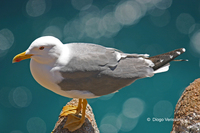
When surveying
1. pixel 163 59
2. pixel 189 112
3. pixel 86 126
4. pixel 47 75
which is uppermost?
pixel 163 59

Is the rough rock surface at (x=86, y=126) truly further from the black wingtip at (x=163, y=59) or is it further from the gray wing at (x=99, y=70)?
the black wingtip at (x=163, y=59)

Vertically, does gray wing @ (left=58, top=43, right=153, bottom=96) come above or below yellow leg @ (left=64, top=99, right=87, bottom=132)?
above

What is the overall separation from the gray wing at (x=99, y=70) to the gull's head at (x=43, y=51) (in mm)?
177

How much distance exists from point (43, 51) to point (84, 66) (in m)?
0.43

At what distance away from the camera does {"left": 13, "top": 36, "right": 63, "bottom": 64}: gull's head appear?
2.28 meters

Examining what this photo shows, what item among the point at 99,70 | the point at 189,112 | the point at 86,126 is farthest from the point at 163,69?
the point at 86,126

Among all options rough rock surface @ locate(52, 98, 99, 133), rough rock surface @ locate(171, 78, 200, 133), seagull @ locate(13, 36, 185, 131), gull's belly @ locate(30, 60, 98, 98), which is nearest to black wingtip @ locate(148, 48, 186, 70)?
seagull @ locate(13, 36, 185, 131)

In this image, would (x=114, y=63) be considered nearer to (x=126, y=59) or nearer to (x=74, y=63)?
(x=126, y=59)

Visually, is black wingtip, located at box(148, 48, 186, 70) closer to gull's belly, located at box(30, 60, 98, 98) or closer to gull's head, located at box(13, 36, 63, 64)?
gull's belly, located at box(30, 60, 98, 98)

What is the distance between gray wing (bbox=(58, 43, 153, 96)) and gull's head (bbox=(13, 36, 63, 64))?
18cm

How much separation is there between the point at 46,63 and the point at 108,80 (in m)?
0.66

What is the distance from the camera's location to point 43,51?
2285mm

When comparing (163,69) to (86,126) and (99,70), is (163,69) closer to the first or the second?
(99,70)

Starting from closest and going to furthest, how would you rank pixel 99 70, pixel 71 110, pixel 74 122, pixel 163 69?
pixel 99 70 < pixel 163 69 < pixel 74 122 < pixel 71 110
